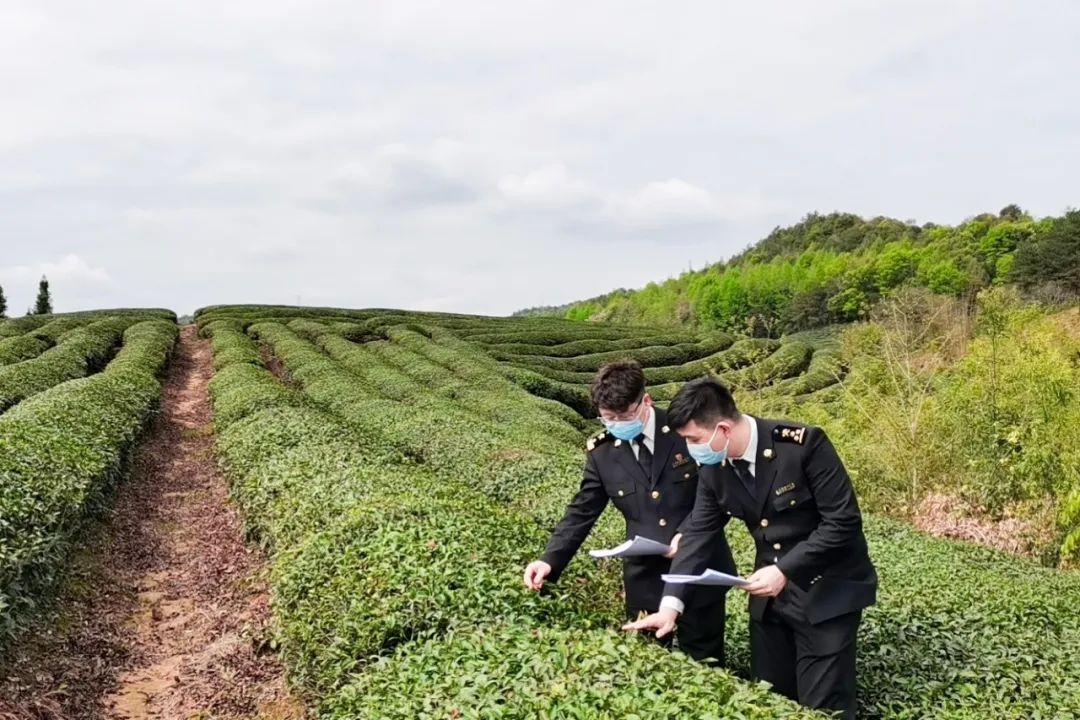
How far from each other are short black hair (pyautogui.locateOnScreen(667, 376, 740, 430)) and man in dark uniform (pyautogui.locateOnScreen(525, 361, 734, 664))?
0.55 m

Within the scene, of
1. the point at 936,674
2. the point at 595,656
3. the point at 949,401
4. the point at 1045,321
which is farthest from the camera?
the point at 1045,321

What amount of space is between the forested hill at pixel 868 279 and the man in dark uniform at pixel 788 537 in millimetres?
59369

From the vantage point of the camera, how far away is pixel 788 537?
408 centimetres

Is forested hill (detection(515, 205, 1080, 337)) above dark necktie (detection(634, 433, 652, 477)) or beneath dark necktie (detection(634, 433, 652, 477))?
above

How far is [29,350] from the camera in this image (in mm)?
27406

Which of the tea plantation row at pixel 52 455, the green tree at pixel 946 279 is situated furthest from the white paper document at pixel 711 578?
the green tree at pixel 946 279

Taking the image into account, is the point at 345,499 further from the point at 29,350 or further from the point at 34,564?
the point at 29,350

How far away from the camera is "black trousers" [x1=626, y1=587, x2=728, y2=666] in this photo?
438 centimetres

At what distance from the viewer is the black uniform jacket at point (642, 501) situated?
458 cm

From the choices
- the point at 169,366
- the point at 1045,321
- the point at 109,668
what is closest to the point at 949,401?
the point at 1045,321

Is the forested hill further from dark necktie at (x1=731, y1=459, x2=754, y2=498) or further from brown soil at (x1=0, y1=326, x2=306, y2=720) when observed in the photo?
dark necktie at (x1=731, y1=459, x2=754, y2=498)

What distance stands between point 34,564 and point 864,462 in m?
16.1

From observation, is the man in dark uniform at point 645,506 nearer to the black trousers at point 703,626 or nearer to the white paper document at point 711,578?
the black trousers at point 703,626

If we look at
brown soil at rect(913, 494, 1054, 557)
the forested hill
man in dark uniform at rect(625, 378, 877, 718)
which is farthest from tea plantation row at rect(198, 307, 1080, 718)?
the forested hill
